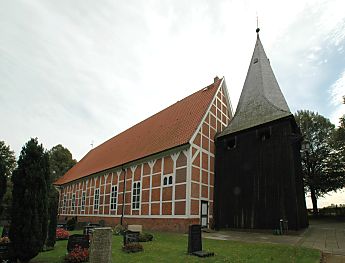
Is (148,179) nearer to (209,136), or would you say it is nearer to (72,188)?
(209,136)

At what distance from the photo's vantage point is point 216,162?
21.4 metres

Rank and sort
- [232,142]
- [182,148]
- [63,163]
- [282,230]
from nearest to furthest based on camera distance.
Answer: [282,230] → [182,148] → [232,142] → [63,163]

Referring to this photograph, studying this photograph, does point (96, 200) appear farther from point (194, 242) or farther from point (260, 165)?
point (194, 242)

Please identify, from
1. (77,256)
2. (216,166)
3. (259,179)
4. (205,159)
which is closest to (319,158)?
(216,166)

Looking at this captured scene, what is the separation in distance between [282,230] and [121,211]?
1353cm

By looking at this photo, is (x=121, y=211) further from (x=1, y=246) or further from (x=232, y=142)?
(x=1, y=246)

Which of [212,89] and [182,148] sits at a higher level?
[212,89]

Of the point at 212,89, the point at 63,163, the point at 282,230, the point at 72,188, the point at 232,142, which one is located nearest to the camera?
the point at 282,230

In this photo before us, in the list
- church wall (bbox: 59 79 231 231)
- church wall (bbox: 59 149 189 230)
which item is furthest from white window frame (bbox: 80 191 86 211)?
church wall (bbox: 59 79 231 231)

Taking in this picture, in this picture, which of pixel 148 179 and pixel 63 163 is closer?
pixel 148 179

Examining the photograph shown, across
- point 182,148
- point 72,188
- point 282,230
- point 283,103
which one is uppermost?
point 283,103

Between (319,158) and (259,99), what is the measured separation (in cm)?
1803

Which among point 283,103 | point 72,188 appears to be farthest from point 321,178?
point 72,188

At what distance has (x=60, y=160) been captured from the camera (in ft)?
172
